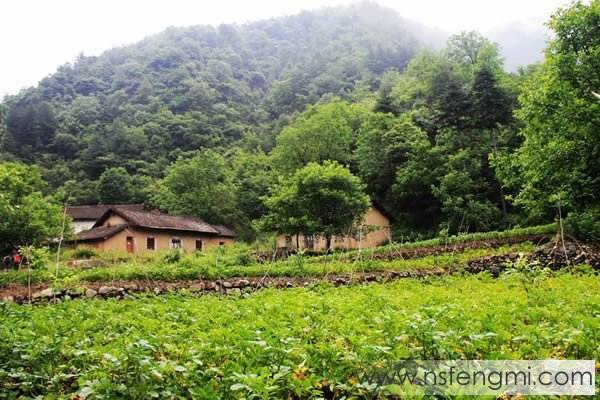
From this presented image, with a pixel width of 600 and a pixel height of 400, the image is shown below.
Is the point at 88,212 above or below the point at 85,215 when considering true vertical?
above

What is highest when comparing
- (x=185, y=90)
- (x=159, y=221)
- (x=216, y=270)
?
(x=185, y=90)

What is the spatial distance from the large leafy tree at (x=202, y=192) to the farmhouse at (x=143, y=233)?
3.90 metres

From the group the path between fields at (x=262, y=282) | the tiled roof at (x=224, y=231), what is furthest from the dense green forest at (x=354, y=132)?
the path between fields at (x=262, y=282)

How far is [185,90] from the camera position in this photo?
76125mm

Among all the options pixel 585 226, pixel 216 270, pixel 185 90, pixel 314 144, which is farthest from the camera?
pixel 185 90

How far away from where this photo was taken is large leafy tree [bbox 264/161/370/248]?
23.3 meters

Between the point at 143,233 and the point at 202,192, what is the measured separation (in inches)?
376

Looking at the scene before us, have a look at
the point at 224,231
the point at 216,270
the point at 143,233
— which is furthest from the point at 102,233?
the point at 216,270

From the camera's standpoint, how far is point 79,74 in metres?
91.8

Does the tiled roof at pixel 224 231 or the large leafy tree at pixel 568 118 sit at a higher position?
the large leafy tree at pixel 568 118

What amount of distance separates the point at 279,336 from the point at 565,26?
1904 centimetres

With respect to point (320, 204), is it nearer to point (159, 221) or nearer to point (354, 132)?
point (159, 221)

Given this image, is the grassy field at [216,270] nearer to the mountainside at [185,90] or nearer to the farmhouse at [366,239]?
the farmhouse at [366,239]

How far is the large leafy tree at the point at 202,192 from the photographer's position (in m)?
39.7
